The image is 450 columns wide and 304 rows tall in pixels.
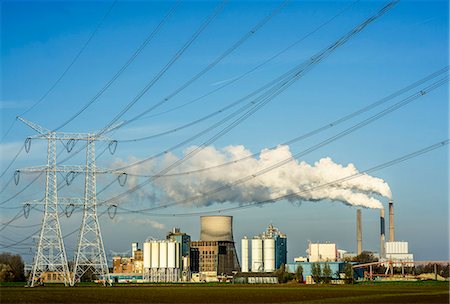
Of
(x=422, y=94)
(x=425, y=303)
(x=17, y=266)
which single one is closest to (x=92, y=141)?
(x=425, y=303)

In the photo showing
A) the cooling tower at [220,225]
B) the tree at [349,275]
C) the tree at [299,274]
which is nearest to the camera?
the tree at [349,275]

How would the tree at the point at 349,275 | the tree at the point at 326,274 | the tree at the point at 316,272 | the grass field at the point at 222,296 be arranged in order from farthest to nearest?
the tree at the point at 316,272, the tree at the point at 326,274, the tree at the point at 349,275, the grass field at the point at 222,296

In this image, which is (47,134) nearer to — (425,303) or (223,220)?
(425,303)

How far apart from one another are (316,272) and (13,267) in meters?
68.7

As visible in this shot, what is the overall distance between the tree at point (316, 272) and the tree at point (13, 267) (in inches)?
2557

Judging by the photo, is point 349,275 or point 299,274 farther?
point 299,274

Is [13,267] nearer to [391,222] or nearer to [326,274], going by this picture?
[326,274]

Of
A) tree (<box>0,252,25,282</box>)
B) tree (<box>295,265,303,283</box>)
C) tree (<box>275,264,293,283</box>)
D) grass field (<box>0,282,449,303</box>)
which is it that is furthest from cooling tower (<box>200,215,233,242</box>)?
grass field (<box>0,282,449,303</box>)

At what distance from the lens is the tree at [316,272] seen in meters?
161

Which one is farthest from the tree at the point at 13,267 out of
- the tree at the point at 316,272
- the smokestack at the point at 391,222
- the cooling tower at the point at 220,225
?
the smokestack at the point at 391,222

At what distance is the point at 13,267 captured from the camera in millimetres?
160625

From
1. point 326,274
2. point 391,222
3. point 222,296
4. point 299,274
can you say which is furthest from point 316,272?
point 222,296

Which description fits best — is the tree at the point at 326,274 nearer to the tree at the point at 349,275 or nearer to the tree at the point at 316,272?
the tree at the point at 316,272

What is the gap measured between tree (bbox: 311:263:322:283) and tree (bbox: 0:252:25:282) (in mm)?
64942
